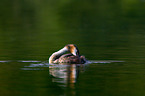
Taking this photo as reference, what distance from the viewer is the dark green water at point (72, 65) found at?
1403cm

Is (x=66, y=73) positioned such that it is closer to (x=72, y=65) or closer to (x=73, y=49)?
(x=72, y=65)

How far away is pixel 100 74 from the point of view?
15.8 meters

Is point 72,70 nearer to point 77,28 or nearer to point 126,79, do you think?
point 126,79

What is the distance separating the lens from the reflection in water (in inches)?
582

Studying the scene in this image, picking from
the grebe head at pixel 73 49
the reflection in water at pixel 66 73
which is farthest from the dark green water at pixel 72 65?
the grebe head at pixel 73 49

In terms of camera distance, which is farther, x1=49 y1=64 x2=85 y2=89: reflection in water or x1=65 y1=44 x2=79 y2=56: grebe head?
x1=65 y1=44 x2=79 y2=56: grebe head

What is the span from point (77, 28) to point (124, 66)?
17.5m

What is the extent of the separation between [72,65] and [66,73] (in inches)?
58.1

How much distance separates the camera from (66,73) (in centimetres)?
1586

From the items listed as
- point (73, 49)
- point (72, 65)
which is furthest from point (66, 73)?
point (73, 49)

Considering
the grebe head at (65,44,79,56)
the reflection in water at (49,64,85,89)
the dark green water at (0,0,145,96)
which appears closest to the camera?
the dark green water at (0,0,145,96)

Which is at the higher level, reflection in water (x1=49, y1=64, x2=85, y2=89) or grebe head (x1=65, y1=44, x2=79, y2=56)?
grebe head (x1=65, y1=44, x2=79, y2=56)

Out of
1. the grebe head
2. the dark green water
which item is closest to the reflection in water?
the dark green water

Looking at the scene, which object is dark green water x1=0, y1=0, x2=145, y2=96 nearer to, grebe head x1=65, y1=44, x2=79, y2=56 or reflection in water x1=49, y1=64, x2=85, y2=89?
reflection in water x1=49, y1=64, x2=85, y2=89
